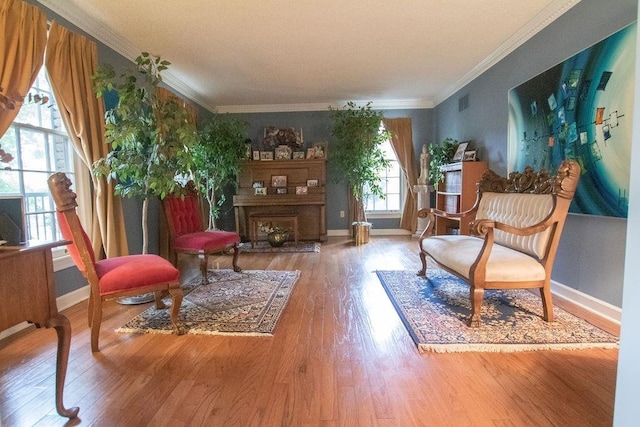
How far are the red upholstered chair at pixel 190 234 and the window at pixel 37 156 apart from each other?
895mm

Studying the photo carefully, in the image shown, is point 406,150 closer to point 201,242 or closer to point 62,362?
point 201,242

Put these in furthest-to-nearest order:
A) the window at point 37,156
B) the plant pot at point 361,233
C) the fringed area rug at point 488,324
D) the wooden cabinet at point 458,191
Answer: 1. the plant pot at point 361,233
2. the wooden cabinet at point 458,191
3. the window at point 37,156
4. the fringed area rug at point 488,324

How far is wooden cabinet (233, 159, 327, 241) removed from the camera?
565 centimetres

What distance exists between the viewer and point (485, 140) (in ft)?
13.5

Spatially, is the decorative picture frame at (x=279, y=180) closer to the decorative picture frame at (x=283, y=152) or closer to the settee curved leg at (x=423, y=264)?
the decorative picture frame at (x=283, y=152)

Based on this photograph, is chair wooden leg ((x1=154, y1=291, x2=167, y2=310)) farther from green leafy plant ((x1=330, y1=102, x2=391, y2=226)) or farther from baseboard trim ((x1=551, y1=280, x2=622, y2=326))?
green leafy plant ((x1=330, y1=102, x2=391, y2=226))

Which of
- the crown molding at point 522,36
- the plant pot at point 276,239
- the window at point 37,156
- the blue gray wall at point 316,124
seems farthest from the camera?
the blue gray wall at point 316,124

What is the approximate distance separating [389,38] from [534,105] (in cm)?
158

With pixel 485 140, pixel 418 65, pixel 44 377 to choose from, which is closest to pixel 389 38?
pixel 418 65

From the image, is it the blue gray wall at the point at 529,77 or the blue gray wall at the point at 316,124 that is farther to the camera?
the blue gray wall at the point at 316,124

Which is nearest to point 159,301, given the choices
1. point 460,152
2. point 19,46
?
point 19,46

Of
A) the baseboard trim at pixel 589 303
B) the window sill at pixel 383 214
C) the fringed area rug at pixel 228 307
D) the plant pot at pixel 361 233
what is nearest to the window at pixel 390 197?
the window sill at pixel 383 214

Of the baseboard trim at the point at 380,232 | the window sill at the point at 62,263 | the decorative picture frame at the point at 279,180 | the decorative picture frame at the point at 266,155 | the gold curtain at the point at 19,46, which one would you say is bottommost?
the baseboard trim at the point at 380,232

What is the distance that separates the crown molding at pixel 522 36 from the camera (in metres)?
2.68
